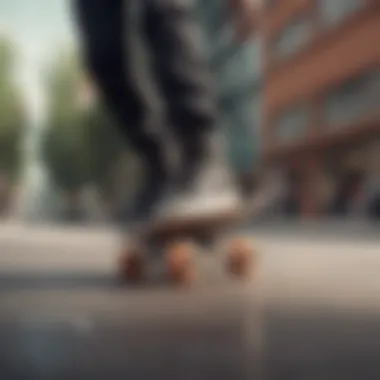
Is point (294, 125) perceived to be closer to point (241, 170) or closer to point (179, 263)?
point (241, 170)

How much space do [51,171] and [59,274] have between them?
7.3 inches

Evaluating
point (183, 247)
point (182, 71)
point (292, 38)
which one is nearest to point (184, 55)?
point (182, 71)

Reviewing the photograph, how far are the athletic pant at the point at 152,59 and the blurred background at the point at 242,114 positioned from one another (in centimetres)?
1

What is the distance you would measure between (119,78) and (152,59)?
2.1 inches

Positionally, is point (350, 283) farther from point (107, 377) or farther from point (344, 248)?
point (107, 377)

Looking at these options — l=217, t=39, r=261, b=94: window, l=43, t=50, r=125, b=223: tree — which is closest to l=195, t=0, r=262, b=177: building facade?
l=217, t=39, r=261, b=94: window

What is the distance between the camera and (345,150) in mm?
709

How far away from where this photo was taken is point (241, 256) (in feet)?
2.73

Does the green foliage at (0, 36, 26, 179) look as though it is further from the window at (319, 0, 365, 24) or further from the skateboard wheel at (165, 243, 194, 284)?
the window at (319, 0, 365, 24)

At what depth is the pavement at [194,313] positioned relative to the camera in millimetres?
582

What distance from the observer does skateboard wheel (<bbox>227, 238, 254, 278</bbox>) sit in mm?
825

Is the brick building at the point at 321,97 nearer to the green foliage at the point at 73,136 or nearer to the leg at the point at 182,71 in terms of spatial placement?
the leg at the point at 182,71

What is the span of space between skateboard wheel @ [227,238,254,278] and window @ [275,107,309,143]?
0.14 m

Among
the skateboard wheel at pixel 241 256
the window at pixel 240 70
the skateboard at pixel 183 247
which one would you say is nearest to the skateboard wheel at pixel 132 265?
the skateboard at pixel 183 247
